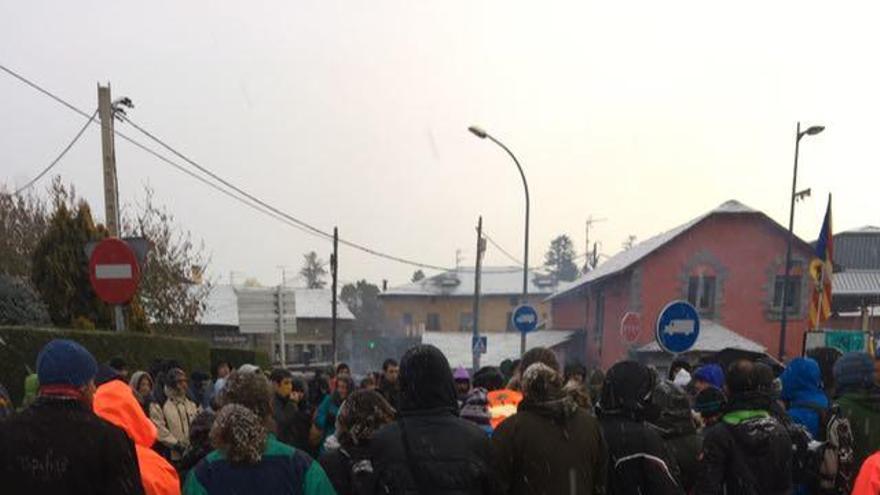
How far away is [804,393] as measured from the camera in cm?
545

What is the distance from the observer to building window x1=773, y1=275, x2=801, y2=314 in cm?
3781

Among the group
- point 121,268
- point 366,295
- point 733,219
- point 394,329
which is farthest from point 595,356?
point 366,295

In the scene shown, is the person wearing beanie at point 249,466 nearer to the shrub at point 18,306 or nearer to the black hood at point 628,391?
the black hood at point 628,391

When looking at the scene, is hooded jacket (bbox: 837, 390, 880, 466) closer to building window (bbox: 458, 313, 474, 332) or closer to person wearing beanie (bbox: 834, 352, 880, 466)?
person wearing beanie (bbox: 834, 352, 880, 466)

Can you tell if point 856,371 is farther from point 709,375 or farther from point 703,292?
point 703,292

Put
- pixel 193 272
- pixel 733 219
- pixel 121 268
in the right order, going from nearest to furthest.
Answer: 1. pixel 121 268
2. pixel 193 272
3. pixel 733 219

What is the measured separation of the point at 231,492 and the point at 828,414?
3.69m

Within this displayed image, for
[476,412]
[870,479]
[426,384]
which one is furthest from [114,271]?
[870,479]

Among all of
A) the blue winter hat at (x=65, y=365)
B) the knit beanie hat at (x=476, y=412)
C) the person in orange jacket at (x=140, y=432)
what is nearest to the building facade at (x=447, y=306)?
the knit beanie hat at (x=476, y=412)

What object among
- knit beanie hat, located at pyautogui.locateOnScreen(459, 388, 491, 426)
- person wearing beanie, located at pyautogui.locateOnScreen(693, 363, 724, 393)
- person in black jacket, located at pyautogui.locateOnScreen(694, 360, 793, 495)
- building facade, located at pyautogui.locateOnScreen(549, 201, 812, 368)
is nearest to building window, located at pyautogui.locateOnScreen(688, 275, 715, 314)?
building facade, located at pyautogui.locateOnScreen(549, 201, 812, 368)

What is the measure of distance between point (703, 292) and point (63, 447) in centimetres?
3761

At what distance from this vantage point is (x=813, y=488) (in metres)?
4.97

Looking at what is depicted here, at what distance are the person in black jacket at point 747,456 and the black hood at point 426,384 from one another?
150 cm

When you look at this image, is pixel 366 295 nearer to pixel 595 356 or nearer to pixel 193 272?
pixel 595 356
